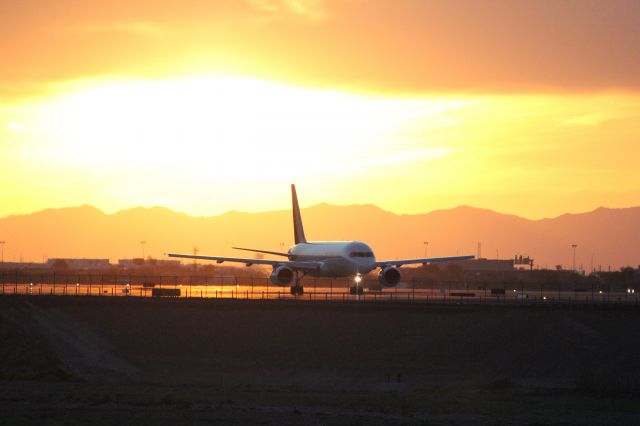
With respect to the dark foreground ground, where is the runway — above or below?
above

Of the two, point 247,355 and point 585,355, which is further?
point 247,355

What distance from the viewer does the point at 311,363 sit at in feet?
230

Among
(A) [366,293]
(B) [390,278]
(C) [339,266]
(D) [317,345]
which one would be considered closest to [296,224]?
(A) [366,293]

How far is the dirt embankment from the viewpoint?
213ft

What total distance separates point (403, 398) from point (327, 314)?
25966mm

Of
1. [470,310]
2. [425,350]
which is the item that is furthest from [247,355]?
[470,310]

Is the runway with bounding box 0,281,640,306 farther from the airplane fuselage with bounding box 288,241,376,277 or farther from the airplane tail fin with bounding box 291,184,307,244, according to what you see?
the airplane tail fin with bounding box 291,184,307,244

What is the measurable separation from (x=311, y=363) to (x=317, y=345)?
3545 millimetres

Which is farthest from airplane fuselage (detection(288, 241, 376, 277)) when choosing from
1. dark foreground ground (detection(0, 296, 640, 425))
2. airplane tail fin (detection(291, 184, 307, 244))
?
dark foreground ground (detection(0, 296, 640, 425))

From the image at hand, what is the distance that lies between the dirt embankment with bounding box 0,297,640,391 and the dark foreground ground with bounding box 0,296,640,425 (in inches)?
5.7

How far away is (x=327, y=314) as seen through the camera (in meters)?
79.8

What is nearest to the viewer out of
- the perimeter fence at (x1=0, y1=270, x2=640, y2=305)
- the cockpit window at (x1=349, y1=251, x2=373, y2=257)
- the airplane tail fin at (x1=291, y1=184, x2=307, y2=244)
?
the perimeter fence at (x1=0, y1=270, x2=640, y2=305)

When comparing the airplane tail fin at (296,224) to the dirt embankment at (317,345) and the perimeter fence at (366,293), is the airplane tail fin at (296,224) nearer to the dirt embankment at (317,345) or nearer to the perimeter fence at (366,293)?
the perimeter fence at (366,293)

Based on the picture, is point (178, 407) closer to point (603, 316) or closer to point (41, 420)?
point (41, 420)
